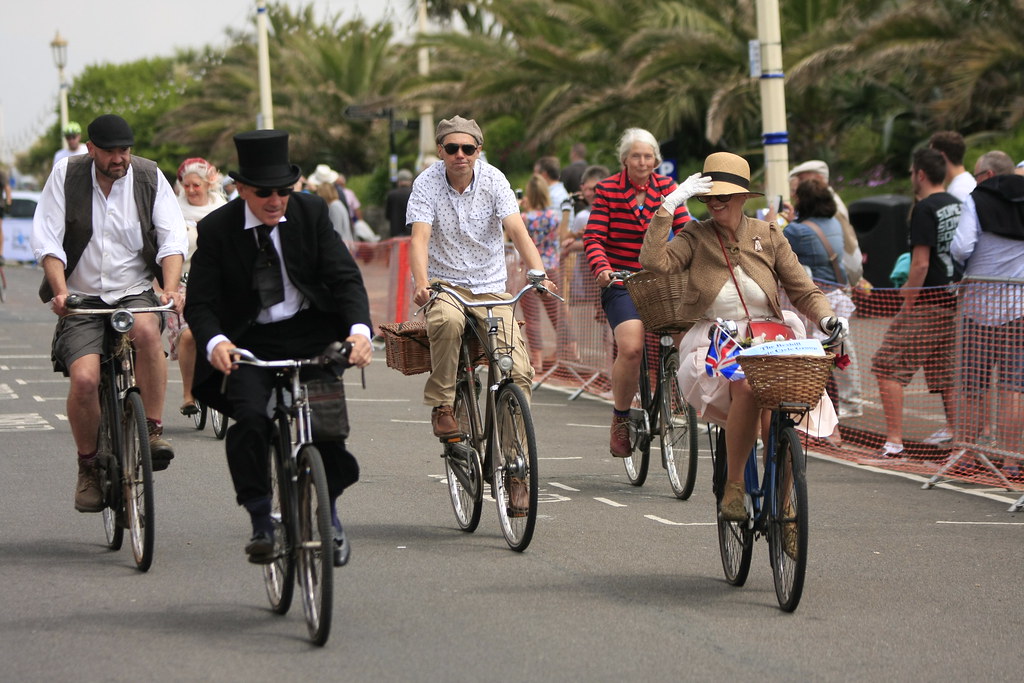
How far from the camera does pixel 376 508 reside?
8.52 metres

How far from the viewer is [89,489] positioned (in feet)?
24.0

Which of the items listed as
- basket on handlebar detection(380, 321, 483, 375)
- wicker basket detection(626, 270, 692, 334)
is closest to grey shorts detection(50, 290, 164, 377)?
basket on handlebar detection(380, 321, 483, 375)

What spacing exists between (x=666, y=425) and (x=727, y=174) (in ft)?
8.70

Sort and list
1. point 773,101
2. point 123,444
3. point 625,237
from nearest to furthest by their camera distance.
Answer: point 123,444, point 625,237, point 773,101

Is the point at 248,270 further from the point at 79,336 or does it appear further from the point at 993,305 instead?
the point at 993,305

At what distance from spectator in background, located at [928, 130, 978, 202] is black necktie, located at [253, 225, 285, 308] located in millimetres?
6181

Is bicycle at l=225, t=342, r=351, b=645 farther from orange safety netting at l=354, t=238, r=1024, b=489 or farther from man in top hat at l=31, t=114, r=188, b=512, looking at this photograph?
orange safety netting at l=354, t=238, r=1024, b=489

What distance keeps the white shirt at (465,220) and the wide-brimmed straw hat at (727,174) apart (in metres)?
1.44

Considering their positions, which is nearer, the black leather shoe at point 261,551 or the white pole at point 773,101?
the black leather shoe at point 261,551

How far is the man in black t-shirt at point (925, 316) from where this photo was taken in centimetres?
983

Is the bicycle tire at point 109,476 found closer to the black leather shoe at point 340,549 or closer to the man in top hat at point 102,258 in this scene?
the man in top hat at point 102,258

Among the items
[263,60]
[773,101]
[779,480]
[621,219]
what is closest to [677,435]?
[621,219]

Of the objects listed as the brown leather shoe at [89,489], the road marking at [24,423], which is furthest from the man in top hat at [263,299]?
the road marking at [24,423]

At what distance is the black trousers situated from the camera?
5.81 m
